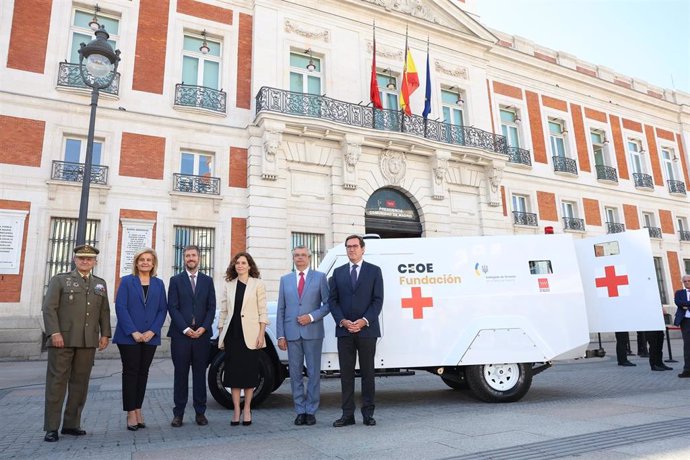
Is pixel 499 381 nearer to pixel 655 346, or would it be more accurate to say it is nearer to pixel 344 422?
pixel 344 422

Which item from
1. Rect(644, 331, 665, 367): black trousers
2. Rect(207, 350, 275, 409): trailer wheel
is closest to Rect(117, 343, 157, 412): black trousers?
Rect(207, 350, 275, 409): trailer wheel

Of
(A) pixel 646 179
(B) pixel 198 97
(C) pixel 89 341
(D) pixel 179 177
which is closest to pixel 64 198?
(D) pixel 179 177

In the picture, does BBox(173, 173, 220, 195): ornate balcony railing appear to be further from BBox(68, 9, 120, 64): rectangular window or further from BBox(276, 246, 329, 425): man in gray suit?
BBox(276, 246, 329, 425): man in gray suit

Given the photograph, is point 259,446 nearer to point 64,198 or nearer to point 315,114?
point 64,198

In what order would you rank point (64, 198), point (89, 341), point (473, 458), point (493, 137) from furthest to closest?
1. point (493, 137)
2. point (64, 198)
3. point (89, 341)
4. point (473, 458)

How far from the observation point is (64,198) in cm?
1352

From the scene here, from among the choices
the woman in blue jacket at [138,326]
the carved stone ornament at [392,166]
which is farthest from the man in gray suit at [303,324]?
the carved stone ornament at [392,166]

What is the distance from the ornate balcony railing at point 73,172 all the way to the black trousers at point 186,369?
34.0 feet

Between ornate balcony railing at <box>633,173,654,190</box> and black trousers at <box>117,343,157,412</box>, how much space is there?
2809 centimetres

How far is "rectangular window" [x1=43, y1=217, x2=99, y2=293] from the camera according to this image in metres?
13.2

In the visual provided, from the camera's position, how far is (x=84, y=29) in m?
15.0

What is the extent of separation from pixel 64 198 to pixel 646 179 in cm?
2852

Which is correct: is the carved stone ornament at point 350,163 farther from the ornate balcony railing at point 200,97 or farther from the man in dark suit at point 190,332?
the man in dark suit at point 190,332

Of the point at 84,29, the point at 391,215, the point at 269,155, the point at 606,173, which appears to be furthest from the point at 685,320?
the point at 84,29
